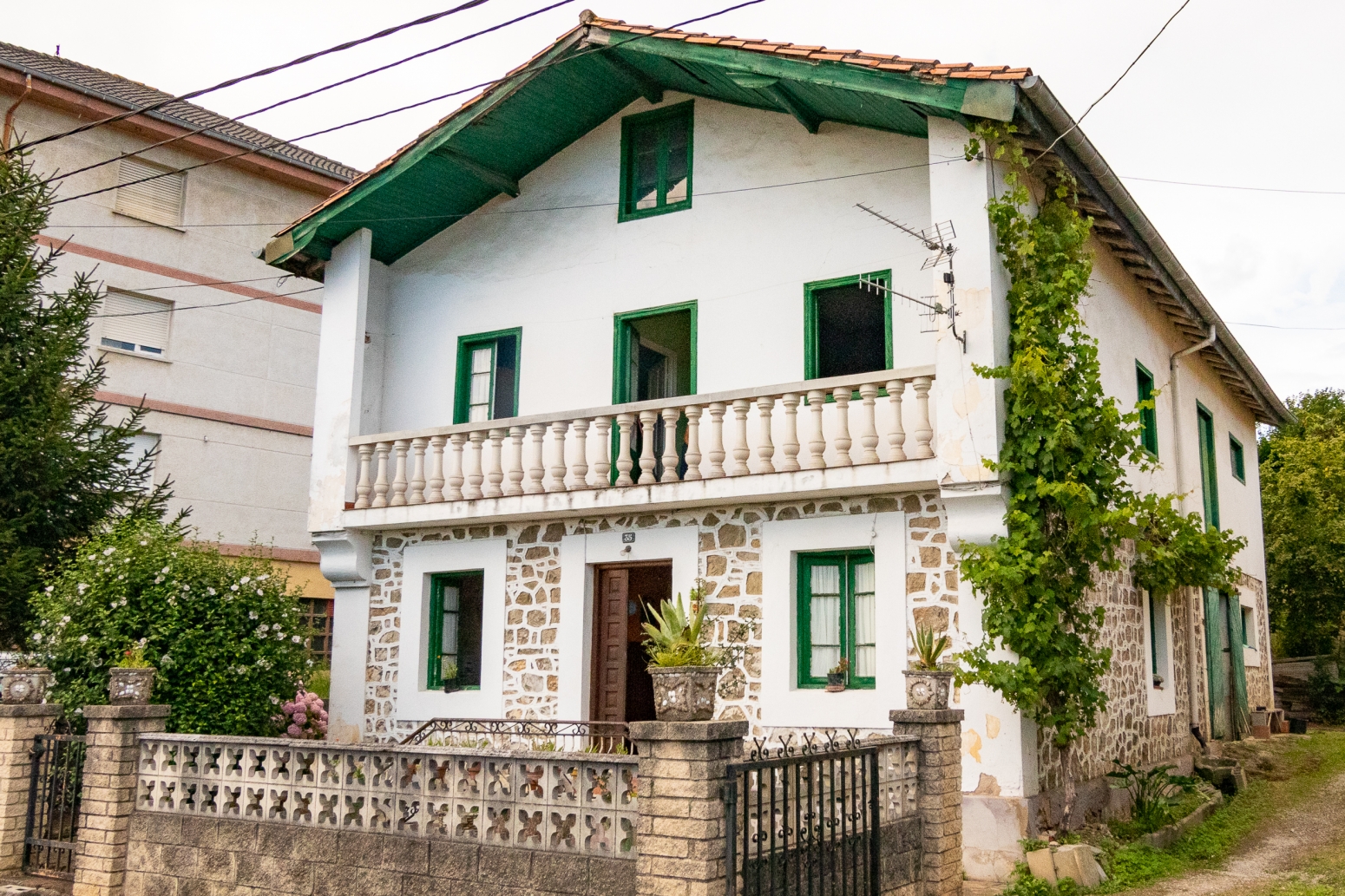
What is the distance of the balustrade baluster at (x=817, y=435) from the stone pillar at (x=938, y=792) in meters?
3.17

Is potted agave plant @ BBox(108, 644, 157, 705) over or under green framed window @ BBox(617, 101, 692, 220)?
under

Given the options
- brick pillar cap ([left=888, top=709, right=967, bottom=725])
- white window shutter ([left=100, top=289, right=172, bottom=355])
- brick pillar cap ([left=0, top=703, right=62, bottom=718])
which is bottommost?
brick pillar cap ([left=0, top=703, right=62, bottom=718])

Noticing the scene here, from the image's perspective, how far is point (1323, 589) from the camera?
80.6 feet

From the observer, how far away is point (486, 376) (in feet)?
48.8

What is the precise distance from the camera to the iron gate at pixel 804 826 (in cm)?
652

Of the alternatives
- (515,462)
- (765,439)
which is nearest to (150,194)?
(515,462)

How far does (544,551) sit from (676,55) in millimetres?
5363

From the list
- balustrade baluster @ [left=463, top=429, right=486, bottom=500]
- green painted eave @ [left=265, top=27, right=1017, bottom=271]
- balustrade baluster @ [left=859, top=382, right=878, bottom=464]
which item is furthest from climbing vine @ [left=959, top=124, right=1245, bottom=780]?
balustrade baluster @ [left=463, top=429, right=486, bottom=500]

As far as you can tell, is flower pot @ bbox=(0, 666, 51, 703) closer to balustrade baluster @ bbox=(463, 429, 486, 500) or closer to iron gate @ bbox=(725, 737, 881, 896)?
balustrade baluster @ bbox=(463, 429, 486, 500)

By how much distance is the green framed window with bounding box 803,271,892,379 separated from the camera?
12422mm

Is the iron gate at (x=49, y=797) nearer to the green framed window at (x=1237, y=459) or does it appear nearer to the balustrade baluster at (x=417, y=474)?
the balustrade baluster at (x=417, y=474)

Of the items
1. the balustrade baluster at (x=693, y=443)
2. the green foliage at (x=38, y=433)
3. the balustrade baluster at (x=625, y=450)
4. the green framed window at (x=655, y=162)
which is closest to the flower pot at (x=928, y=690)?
the balustrade baluster at (x=693, y=443)

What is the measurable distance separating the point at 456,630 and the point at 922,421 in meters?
6.20

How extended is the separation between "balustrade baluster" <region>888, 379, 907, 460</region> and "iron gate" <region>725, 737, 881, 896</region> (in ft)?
11.9
